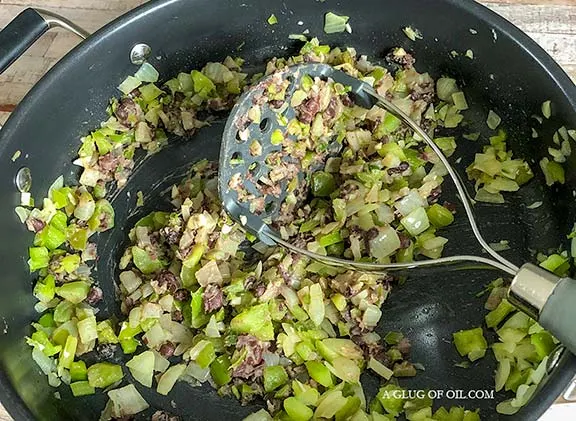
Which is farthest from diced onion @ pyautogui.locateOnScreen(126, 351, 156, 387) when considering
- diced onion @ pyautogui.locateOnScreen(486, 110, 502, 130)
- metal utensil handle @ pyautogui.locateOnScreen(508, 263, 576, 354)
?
diced onion @ pyautogui.locateOnScreen(486, 110, 502, 130)

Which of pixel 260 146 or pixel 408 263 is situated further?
pixel 260 146

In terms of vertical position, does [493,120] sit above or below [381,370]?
above

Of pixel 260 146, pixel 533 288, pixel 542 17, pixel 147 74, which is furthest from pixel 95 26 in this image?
pixel 533 288

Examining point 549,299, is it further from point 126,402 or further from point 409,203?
point 126,402

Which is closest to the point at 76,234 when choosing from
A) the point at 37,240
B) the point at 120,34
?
the point at 37,240

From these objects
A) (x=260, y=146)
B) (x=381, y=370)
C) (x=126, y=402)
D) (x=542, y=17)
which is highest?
(x=260, y=146)

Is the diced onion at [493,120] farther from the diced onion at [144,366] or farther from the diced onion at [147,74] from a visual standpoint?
the diced onion at [144,366]

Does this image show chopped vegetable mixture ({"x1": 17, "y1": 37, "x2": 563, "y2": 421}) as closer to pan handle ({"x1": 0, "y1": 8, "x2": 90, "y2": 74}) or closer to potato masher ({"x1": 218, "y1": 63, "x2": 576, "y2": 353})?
potato masher ({"x1": 218, "y1": 63, "x2": 576, "y2": 353})

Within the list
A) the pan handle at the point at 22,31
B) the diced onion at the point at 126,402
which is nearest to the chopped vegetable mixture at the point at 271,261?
the diced onion at the point at 126,402
